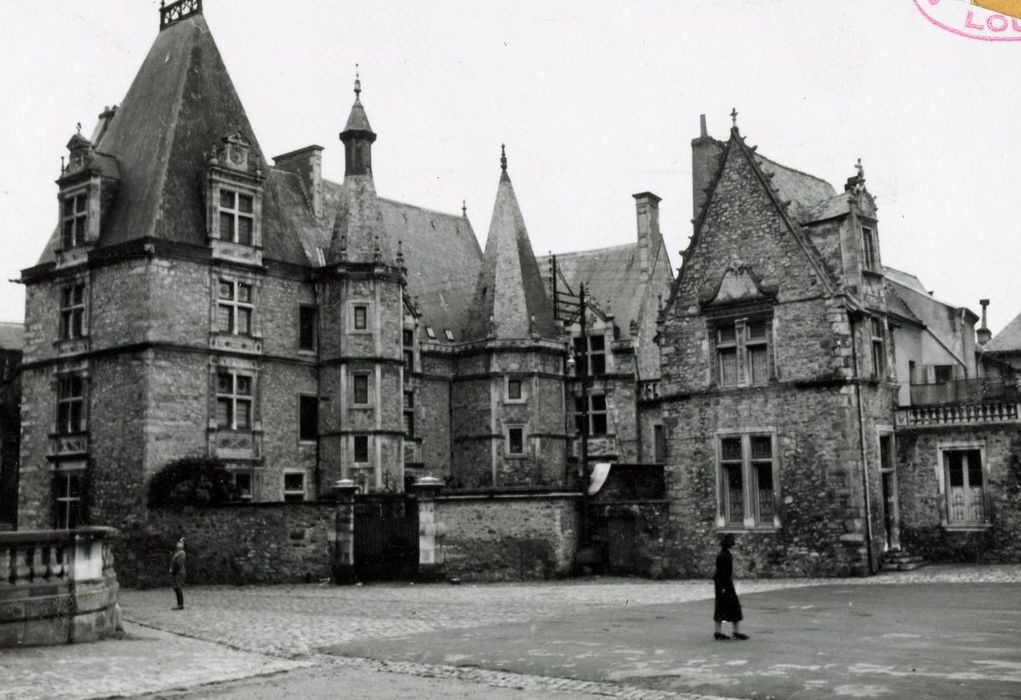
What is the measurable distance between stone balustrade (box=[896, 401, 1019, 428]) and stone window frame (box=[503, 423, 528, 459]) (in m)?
16.9

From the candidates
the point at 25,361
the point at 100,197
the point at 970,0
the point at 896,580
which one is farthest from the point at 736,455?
the point at 25,361

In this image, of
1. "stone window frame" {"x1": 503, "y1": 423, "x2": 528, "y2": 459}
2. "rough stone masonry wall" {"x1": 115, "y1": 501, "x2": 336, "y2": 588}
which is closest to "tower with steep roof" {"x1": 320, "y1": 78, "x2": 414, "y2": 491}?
"rough stone masonry wall" {"x1": 115, "y1": 501, "x2": 336, "y2": 588}

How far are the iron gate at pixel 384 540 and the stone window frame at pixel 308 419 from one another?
23.7ft

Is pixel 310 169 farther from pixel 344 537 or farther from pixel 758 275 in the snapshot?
pixel 758 275

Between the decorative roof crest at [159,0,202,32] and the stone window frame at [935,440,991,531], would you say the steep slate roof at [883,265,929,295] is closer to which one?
the stone window frame at [935,440,991,531]

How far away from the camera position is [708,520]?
27.8 metres

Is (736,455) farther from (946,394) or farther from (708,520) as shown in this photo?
(946,394)

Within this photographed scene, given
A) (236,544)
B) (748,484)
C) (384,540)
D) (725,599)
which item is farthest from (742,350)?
(236,544)

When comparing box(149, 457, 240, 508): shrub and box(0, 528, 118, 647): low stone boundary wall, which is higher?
box(149, 457, 240, 508): shrub

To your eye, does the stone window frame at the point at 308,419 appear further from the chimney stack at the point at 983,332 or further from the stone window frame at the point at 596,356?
the chimney stack at the point at 983,332

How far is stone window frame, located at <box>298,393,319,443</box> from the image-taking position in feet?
118

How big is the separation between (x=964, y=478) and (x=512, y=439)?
1866 centimetres

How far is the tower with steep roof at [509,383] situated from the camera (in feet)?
137

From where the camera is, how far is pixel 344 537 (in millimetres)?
29047
